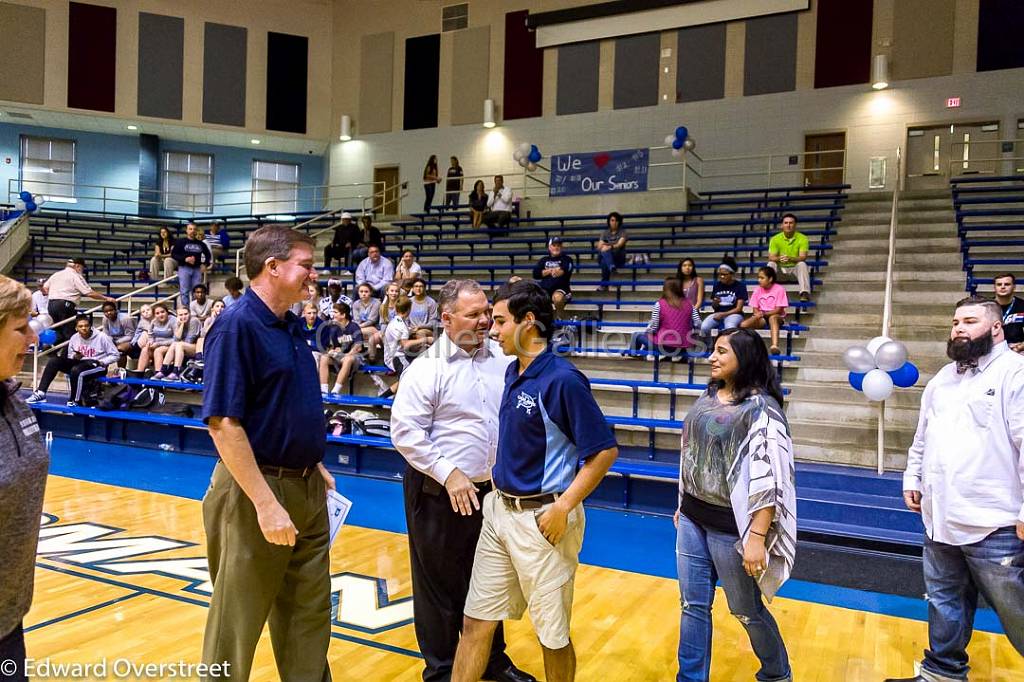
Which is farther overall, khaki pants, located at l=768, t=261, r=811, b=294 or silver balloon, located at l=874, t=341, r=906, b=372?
khaki pants, located at l=768, t=261, r=811, b=294

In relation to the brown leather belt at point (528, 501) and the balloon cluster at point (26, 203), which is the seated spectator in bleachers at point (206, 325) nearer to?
the brown leather belt at point (528, 501)

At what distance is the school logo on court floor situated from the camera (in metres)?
3.92

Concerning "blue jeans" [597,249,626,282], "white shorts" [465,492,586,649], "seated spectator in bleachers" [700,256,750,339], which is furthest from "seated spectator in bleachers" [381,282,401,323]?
"white shorts" [465,492,586,649]

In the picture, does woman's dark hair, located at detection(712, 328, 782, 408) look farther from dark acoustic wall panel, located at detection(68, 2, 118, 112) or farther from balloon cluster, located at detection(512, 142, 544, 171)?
dark acoustic wall panel, located at detection(68, 2, 118, 112)

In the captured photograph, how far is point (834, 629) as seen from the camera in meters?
3.91

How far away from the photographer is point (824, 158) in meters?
15.0

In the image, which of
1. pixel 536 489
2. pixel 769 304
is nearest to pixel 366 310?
pixel 769 304

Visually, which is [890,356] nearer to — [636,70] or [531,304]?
[531,304]

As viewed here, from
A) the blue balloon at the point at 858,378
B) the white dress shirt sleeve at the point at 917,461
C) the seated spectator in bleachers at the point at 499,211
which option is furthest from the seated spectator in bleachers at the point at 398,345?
the white dress shirt sleeve at the point at 917,461

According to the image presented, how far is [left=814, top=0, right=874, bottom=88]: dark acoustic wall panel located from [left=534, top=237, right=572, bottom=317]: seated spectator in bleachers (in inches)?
332

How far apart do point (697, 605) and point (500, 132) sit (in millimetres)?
16089

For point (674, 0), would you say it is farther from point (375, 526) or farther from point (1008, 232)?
point (375, 526)

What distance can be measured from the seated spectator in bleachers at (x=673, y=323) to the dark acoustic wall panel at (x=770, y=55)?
8961 mm

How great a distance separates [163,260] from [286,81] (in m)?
7.57
